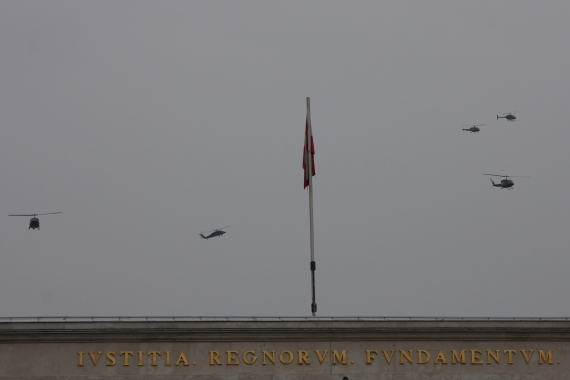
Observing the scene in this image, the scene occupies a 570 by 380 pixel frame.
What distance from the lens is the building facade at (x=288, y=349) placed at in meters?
50.8

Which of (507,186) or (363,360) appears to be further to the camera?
(507,186)

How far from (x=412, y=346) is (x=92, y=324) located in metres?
13.2

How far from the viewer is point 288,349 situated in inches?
2045

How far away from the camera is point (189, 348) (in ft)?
169

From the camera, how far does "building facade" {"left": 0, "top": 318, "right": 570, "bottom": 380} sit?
50812mm

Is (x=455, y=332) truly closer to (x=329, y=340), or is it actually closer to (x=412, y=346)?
(x=412, y=346)

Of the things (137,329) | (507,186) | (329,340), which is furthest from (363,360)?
(507,186)

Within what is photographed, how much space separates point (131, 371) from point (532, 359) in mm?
16753

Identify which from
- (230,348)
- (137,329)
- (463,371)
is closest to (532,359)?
(463,371)

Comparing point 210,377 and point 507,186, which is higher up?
point 507,186

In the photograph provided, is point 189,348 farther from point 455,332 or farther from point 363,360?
point 455,332

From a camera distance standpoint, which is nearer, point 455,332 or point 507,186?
point 455,332

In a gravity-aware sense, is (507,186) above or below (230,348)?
above

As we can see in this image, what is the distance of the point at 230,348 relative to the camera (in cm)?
5172
